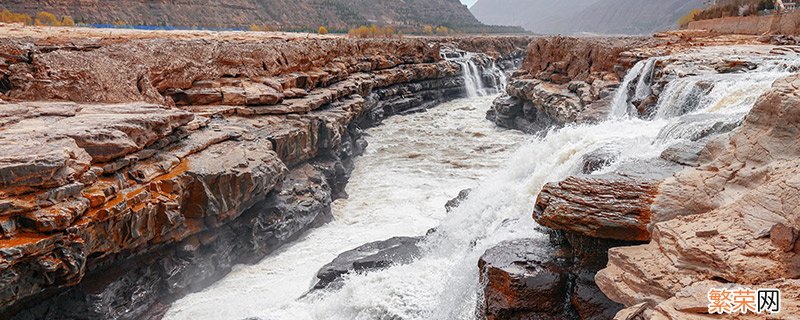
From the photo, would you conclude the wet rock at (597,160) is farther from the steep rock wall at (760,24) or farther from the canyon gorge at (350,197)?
the steep rock wall at (760,24)

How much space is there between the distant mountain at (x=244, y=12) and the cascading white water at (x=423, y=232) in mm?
48144

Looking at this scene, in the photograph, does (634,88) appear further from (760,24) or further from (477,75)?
(477,75)

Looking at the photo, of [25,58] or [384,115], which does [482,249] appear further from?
[384,115]

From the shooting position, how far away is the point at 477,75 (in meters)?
39.2

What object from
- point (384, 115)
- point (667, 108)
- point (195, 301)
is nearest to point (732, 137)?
point (667, 108)

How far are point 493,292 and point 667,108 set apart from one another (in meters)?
8.58

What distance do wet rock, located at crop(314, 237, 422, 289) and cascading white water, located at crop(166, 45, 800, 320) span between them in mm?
375

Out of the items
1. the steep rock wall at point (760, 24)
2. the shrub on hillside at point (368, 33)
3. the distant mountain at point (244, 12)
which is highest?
the distant mountain at point (244, 12)

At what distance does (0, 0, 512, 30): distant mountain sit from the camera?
5253cm

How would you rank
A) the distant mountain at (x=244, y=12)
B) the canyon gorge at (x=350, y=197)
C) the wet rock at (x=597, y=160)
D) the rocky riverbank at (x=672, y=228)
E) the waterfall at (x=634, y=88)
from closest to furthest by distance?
the rocky riverbank at (x=672, y=228), the canyon gorge at (x=350, y=197), the wet rock at (x=597, y=160), the waterfall at (x=634, y=88), the distant mountain at (x=244, y=12)

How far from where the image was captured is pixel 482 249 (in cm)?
920

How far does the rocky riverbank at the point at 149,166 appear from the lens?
8258mm

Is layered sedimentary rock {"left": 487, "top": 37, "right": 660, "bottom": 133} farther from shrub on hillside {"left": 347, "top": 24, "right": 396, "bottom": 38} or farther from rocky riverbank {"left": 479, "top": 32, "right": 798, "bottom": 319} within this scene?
shrub on hillside {"left": 347, "top": 24, "right": 396, "bottom": 38}

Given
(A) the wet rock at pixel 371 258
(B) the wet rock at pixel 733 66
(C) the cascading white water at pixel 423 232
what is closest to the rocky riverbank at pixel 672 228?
(C) the cascading white water at pixel 423 232
